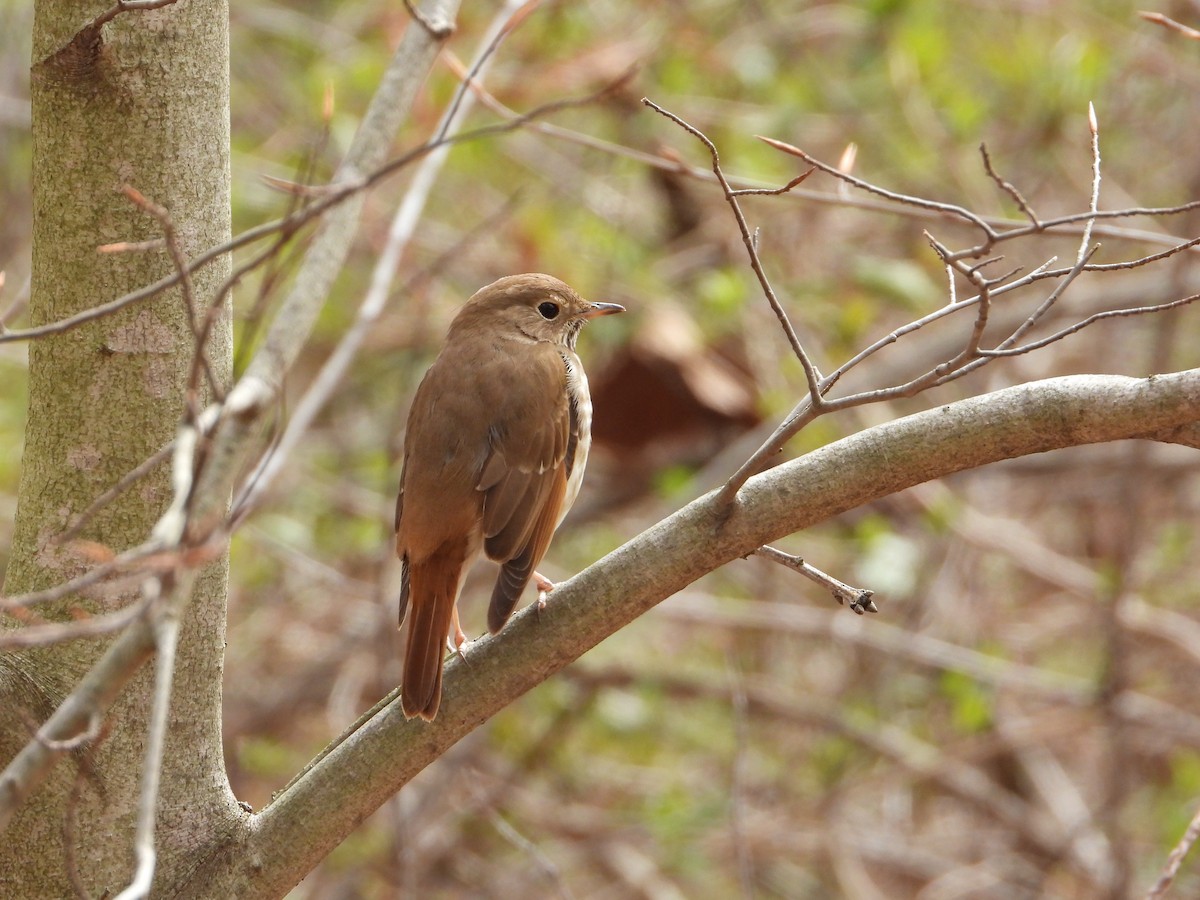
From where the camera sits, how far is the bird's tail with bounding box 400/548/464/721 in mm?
2359

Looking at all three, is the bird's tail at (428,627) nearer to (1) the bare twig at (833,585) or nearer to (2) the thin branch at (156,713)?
(1) the bare twig at (833,585)

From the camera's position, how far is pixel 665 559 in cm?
213

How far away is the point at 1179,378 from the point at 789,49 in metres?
5.11

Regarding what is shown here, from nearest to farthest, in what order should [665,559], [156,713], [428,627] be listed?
[156,713] → [665,559] → [428,627]

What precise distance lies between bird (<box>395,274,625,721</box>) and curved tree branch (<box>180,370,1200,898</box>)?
79 centimetres

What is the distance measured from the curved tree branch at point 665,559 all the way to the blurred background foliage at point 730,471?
299cm

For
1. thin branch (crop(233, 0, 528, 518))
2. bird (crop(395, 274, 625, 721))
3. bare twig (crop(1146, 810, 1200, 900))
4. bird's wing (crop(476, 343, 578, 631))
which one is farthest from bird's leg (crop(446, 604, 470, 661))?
bare twig (crop(1146, 810, 1200, 900))

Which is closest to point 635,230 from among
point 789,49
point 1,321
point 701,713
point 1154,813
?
point 789,49

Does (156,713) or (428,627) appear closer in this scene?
(156,713)

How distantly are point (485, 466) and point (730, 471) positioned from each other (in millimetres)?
2377

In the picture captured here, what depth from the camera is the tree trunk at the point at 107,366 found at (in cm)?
214

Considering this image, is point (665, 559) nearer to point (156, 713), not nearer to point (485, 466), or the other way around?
point (156, 713)

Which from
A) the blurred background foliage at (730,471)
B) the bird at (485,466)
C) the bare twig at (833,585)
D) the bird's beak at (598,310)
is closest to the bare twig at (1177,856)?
the bare twig at (833,585)

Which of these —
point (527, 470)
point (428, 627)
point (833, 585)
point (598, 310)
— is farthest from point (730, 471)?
point (833, 585)
